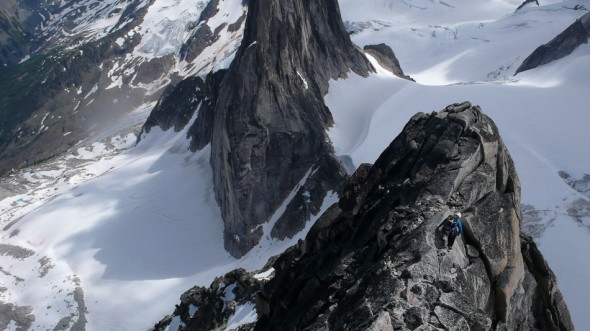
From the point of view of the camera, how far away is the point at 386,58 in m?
133

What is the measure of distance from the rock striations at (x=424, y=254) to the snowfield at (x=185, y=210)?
52.1 ft

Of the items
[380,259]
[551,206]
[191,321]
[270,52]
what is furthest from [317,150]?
[380,259]

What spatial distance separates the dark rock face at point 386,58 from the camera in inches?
5054

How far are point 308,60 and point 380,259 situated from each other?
257 ft

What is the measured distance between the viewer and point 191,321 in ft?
150

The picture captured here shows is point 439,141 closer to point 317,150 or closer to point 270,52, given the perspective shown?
point 317,150

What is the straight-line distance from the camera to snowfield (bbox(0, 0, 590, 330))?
62844 millimetres

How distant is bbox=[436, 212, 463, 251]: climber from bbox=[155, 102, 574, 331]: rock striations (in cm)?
33

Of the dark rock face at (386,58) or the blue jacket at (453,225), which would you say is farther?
the dark rock face at (386,58)

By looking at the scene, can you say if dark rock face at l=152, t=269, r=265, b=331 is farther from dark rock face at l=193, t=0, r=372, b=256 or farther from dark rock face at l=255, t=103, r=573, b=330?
dark rock face at l=193, t=0, r=372, b=256

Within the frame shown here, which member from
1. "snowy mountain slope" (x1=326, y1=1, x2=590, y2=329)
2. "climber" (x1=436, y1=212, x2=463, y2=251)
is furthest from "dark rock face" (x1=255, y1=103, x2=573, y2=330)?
"snowy mountain slope" (x1=326, y1=1, x2=590, y2=329)

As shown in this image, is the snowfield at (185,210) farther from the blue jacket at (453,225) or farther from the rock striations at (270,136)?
the blue jacket at (453,225)

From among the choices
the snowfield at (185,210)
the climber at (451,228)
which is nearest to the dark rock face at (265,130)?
the snowfield at (185,210)

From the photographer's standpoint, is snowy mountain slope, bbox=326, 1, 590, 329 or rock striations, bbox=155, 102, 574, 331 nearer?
rock striations, bbox=155, 102, 574, 331
